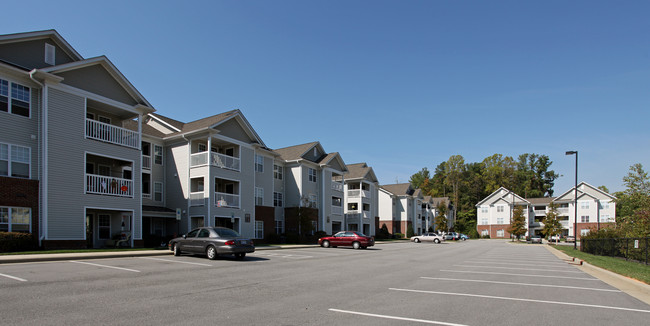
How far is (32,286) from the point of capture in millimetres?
9609

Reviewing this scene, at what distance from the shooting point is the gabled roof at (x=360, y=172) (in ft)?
185

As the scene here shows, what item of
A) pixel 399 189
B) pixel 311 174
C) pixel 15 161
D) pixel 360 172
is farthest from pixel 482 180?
pixel 15 161

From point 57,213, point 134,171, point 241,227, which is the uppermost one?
point 134,171

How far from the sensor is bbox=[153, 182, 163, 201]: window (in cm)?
3046

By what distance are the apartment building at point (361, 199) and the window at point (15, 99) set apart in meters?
39.4

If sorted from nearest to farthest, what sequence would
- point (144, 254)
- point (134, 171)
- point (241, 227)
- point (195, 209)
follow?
point (144, 254) < point (134, 171) < point (195, 209) < point (241, 227)

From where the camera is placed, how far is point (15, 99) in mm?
19969

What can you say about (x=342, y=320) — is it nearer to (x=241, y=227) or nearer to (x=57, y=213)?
(x=57, y=213)

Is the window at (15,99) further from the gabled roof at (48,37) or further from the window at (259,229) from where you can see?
the window at (259,229)

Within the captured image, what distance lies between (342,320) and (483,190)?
11897 centimetres

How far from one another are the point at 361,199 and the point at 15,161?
4130 centimetres

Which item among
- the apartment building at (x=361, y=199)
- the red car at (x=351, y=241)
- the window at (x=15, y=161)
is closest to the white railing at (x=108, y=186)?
the window at (x=15, y=161)

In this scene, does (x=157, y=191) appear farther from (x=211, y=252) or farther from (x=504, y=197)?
(x=504, y=197)

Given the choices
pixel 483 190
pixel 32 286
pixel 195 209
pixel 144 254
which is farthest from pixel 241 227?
pixel 483 190
